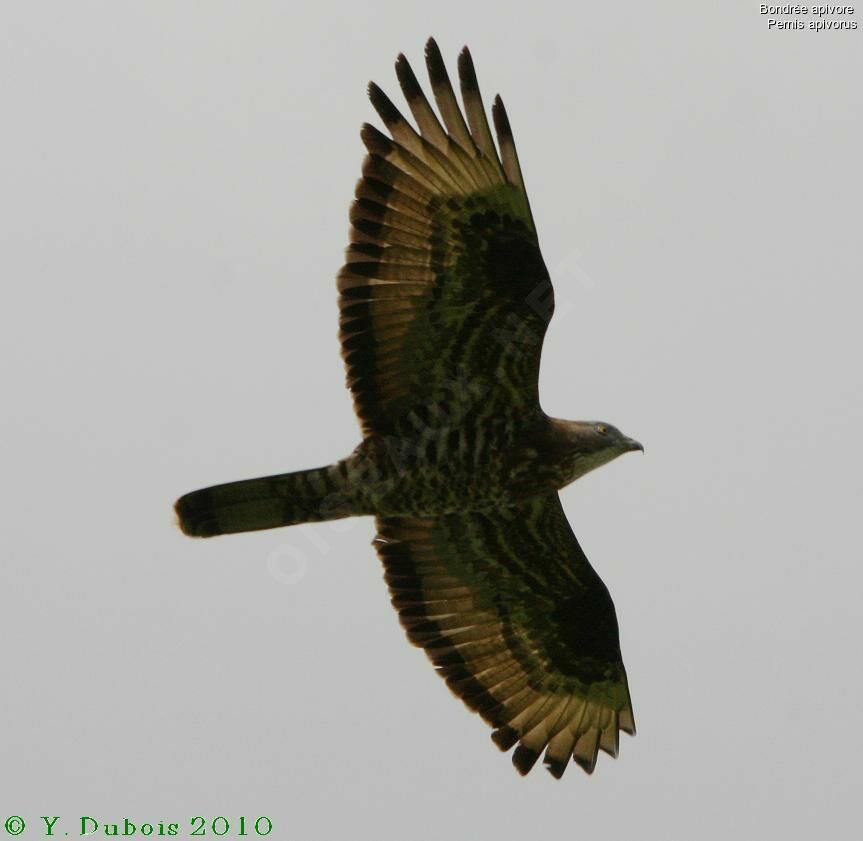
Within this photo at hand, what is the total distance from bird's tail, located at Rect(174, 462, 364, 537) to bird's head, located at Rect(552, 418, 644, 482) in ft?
5.43

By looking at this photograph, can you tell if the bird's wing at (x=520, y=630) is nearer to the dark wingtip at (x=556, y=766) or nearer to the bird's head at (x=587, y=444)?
the dark wingtip at (x=556, y=766)

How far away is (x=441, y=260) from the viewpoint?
480 inches

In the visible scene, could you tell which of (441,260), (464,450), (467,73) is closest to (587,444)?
(464,450)

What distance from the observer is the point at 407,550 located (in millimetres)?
13531

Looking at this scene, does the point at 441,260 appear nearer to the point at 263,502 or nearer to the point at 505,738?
the point at 263,502

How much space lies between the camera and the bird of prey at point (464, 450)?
12.1 meters

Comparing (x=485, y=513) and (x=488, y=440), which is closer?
(x=488, y=440)

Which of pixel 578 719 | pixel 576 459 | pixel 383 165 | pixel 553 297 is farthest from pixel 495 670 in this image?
pixel 383 165

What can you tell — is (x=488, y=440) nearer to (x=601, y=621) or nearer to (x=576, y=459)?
(x=576, y=459)

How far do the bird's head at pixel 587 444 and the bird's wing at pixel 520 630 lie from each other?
2.70ft

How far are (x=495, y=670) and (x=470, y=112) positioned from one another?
4619mm

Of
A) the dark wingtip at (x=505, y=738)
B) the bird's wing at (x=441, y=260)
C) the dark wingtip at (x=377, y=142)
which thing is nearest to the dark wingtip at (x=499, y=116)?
the bird's wing at (x=441, y=260)

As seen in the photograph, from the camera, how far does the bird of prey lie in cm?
1209

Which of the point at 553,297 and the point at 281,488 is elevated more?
the point at 553,297
